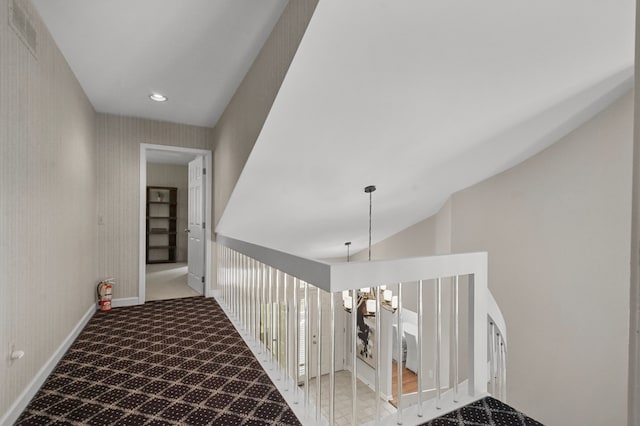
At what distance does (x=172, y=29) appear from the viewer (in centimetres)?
220

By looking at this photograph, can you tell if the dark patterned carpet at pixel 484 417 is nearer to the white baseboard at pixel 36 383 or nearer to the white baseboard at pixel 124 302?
the white baseboard at pixel 36 383

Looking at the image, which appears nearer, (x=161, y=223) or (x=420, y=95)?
(x=420, y=95)

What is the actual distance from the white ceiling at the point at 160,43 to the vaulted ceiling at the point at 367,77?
12 mm

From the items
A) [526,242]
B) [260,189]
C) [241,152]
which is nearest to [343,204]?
[260,189]

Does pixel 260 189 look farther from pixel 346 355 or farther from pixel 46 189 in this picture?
pixel 346 355

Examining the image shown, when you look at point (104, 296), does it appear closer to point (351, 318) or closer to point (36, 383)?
point (36, 383)

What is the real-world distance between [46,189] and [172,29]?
1403 mm

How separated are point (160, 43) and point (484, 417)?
10.3ft

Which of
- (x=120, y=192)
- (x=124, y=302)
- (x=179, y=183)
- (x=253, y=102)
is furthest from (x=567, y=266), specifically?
(x=179, y=183)

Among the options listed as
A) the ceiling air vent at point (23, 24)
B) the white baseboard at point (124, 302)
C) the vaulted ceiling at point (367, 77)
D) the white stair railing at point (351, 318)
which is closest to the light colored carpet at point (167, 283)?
the white baseboard at point (124, 302)

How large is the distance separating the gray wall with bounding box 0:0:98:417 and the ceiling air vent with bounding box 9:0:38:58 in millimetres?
46

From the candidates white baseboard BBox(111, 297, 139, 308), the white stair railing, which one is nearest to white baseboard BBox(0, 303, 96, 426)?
white baseboard BBox(111, 297, 139, 308)

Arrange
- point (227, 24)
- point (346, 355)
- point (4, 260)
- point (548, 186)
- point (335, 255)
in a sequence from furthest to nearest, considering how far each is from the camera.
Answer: point (346, 355) → point (335, 255) → point (548, 186) → point (227, 24) → point (4, 260)

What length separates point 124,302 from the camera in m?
3.89
